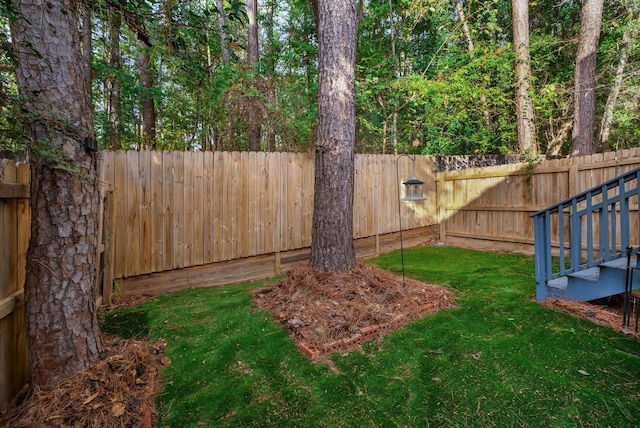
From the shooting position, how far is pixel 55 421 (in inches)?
60.7

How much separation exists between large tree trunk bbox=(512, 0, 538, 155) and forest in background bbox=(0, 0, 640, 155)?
1.29ft

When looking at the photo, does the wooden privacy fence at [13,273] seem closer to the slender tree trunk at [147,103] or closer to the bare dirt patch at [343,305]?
the bare dirt patch at [343,305]

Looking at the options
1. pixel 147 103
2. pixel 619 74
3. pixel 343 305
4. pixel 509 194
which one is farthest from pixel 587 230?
pixel 147 103

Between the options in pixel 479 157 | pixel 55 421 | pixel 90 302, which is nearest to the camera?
pixel 55 421

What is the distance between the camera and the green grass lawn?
1.77 metres

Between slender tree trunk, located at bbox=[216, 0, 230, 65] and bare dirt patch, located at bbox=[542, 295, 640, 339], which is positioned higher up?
slender tree trunk, located at bbox=[216, 0, 230, 65]

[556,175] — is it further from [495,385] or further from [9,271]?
[9,271]

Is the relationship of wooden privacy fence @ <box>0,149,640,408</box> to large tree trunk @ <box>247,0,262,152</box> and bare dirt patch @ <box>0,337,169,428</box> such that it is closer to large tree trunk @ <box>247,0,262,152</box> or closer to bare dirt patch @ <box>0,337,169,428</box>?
bare dirt patch @ <box>0,337,169,428</box>

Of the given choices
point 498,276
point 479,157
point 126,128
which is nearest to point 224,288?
point 498,276

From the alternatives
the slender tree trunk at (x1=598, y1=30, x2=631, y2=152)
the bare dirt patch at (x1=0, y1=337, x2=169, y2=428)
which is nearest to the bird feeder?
the bare dirt patch at (x1=0, y1=337, x2=169, y2=428)

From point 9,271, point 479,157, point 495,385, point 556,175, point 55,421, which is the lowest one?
point 495,385

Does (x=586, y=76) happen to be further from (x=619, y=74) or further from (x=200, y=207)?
(x=200, y=207)

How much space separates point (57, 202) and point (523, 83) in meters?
8.86

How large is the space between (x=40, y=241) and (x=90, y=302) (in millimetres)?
481
